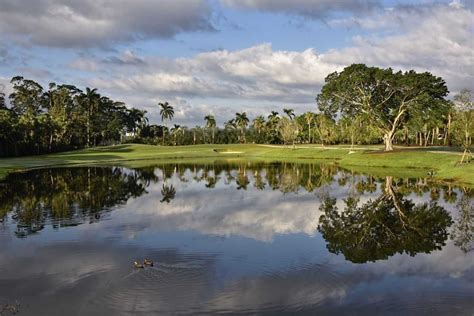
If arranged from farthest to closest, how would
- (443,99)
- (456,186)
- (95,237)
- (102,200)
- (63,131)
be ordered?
(63,131) → (443,99) → (456,186) → (102,200) → (95,237)

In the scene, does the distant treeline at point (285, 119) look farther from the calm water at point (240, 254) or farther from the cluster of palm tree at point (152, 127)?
the calm water at point (240, 254)

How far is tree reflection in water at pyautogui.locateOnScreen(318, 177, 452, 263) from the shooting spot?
65.1 feet

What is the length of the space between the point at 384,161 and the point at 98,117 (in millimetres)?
104063

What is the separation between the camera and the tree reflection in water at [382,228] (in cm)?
1984

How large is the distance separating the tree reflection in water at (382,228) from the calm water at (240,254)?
72 millimetres

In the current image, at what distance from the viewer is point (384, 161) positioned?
230 feet

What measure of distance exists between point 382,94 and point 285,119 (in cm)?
6102

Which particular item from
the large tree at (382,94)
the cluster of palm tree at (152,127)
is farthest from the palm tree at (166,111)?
the large tree at (382,94)

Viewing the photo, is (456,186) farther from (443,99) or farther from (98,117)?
(98,117)

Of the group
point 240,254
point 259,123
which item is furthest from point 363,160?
point 259,123

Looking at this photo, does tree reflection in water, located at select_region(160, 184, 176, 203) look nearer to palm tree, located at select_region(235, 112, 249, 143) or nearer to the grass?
the grass

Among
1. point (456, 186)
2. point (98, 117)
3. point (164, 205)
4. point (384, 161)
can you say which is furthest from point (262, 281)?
point (98, 117)

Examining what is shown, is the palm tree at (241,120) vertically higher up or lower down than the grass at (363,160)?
higher up

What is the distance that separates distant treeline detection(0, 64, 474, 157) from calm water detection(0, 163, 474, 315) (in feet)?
101
